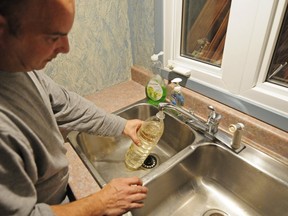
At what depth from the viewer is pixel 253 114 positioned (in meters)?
0.88

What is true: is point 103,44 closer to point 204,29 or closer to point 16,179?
point 204,29

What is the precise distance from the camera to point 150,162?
1.07 m

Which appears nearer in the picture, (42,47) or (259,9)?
(42,47)

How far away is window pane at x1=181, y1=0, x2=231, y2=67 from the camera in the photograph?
0.94 meters

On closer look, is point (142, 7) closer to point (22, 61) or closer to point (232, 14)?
point (232, 14)

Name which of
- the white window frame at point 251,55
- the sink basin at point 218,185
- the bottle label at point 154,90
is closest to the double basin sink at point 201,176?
the sink basin at point 218,185

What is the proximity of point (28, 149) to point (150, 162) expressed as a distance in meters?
0.68

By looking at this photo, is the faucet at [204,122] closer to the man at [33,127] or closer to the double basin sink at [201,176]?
the double basin sink at [201,176]

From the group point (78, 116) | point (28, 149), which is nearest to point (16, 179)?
point (28, 149)

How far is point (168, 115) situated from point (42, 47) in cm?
75

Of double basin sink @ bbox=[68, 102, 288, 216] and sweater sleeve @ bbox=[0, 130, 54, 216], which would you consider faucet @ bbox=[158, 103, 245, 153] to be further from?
sweater sleeve @ bbox=[0, 130, 54, 216]

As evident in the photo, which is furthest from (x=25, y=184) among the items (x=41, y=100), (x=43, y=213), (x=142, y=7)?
(x=142, y=7)

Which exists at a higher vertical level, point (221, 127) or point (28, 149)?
point (28, 149)

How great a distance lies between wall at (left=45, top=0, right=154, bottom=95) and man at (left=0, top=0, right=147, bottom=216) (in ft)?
1.60
